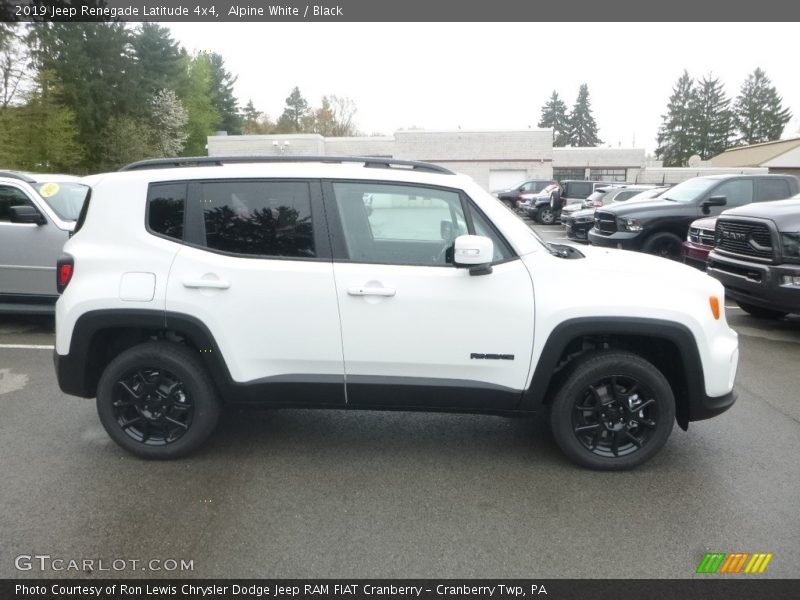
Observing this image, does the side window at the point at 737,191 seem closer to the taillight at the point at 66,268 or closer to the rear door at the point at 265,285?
the rear door at the point at 265,285

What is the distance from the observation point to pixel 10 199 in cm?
715

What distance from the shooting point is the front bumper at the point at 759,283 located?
21.8ft

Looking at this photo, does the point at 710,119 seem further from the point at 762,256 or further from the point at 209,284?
the point at 209,284

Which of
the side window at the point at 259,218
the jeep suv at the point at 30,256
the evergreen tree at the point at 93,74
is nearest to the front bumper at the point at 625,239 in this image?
the side window at the point at 259,218

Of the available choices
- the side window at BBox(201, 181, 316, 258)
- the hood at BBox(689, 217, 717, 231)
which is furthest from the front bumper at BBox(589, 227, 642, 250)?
the side window at BBox(201, 181, 316, 258)

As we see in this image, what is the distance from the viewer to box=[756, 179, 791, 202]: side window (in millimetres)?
11492

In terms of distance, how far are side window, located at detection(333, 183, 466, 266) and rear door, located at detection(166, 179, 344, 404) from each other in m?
0.18

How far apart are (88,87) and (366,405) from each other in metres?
51.2

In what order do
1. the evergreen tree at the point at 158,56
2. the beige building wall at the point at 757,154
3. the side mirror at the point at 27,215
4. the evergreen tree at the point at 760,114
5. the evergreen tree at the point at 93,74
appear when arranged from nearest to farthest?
the side mirror at the point at 27,215, the evergreen tree at the point at 93,74, the beige building wall at the point at 757,154, the evergreen tree at the point at 158,56, the evergreen tree at the point at 760,114

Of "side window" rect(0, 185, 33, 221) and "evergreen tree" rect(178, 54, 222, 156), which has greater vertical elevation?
"evergreen tree" rect(178, 54, 222, 156)

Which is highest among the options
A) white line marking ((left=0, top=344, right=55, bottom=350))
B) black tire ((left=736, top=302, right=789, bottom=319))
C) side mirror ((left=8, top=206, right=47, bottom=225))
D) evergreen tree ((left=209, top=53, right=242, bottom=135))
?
evergreen tree ((left=209, top=53, right=242, bottom=135))

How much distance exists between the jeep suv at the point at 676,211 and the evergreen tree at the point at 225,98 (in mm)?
77247

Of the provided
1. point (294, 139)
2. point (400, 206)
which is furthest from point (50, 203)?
point (294, 139)

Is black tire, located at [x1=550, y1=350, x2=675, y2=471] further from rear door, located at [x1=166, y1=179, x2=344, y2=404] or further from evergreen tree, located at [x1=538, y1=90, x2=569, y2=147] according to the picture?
evergreen tree, located at [x1=538, y1=90, x2=569, y2=147]
